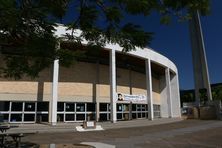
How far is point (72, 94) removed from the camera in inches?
1025

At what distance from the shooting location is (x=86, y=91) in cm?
2730

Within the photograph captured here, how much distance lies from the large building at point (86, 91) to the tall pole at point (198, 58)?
12699mm

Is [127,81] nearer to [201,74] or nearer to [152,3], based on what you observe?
[201,74]

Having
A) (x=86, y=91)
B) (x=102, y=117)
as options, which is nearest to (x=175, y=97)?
(x=102, y=117)

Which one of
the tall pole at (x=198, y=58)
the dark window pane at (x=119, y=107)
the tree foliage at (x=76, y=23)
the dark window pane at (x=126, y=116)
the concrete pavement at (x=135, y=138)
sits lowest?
the concrete pavement at (x=135, y=138)

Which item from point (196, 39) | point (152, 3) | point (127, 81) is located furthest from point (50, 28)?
point (196, 39)

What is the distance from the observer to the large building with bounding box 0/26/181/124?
23.0 m

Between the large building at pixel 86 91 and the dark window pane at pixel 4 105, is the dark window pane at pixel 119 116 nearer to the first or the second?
the large building at pixel 86 91

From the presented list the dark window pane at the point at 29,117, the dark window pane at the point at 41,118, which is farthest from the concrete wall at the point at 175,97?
the dark window pane at the point at 29,117

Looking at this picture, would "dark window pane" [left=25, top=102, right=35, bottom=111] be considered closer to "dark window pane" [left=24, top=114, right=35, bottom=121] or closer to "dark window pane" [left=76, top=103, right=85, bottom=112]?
"dark window pane" [left=24, top=114, right=35, bottom=121]

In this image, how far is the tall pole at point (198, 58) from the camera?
4609cm

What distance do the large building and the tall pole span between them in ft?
41.7

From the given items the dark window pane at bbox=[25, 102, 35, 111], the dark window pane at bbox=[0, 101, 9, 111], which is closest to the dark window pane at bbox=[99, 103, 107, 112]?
the dark window pane at bbox=[25, 102, 35, 111]

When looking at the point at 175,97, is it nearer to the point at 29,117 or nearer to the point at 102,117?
the point at 102,117
